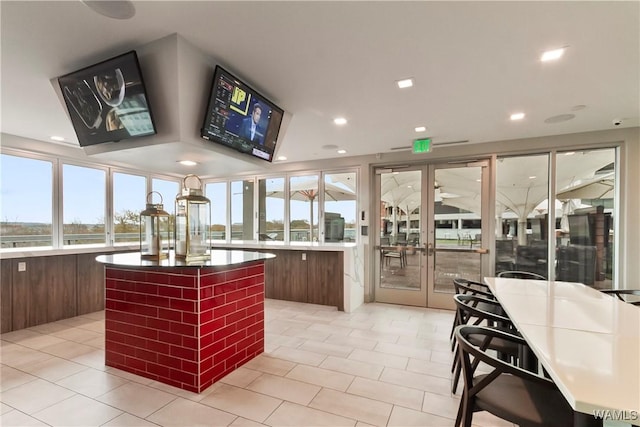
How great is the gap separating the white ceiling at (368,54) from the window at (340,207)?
2.18 metres

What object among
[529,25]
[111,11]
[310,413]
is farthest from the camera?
[310,413]

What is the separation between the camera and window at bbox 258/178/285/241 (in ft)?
20.2

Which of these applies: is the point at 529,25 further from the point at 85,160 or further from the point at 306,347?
the point at 85,160

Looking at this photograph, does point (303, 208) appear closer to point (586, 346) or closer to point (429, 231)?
point (429, 231)

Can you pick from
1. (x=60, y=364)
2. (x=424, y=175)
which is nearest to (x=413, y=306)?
(x=424, y=175)

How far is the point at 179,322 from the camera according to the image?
96.9 inches

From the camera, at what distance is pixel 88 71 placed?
233 cm

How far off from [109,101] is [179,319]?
75.6 inches

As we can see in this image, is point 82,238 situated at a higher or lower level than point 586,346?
higher

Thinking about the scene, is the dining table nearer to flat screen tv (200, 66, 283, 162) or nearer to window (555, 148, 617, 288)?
window (555, 148, 617, 288)

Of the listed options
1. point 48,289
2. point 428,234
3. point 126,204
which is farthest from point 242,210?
point 428,234

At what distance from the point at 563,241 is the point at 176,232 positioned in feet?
17.2

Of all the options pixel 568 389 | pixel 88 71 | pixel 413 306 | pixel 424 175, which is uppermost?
pixel 88 71

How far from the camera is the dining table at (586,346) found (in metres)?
1.00
